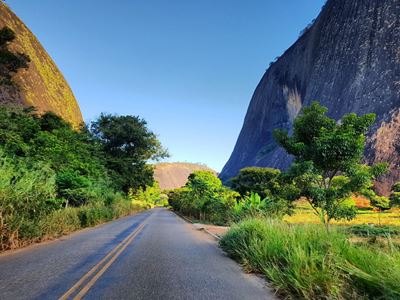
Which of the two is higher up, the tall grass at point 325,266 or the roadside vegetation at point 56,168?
the roadside vegetation at point 56,168

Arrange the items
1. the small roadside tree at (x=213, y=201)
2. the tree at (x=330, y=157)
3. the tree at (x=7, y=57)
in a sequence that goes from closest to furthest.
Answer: the tree at (x=330, y=157) < the small roadside tree at (x=213, y=201) < the tree at (x=7, y=57)

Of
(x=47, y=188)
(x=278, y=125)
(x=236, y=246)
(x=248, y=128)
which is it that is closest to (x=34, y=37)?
(x=47, y=188)

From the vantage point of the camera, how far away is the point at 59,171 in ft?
96.3

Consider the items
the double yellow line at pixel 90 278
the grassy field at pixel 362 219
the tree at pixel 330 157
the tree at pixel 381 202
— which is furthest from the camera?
the tree at pixel 381 202

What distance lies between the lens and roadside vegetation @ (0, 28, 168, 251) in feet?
43.0

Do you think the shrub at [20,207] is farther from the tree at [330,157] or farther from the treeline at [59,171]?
the tree at [330,157]

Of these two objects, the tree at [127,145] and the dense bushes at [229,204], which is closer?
the dense bushes at [229,204]

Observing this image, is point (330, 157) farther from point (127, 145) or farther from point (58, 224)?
point (127, 145)

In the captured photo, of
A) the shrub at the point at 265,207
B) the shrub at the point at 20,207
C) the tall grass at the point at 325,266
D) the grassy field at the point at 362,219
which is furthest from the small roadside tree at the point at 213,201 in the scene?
the tall grass at the point at 325,266

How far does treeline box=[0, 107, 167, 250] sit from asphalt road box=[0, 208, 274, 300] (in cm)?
194

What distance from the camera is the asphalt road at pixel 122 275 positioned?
654cm

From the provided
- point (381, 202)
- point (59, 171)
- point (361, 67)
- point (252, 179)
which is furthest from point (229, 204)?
point (361, 67)

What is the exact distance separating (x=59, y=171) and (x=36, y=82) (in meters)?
28.4

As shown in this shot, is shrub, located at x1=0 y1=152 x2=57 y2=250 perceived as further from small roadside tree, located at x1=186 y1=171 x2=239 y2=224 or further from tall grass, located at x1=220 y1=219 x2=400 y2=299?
small roadside tree, located at x1=186 y1=171 x2=239 y2=224
